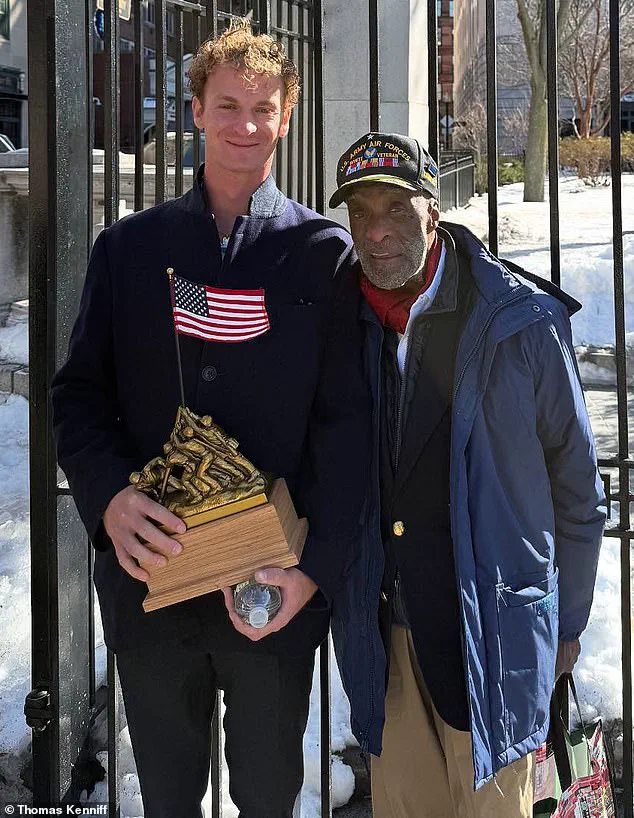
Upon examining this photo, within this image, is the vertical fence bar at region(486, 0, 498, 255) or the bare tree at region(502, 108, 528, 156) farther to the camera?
the bare tree at region(502, 108, 528, 156)

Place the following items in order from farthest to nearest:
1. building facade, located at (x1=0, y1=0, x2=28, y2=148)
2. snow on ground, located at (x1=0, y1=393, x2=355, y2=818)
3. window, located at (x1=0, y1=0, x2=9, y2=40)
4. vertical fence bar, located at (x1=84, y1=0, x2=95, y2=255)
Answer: window, located at (x1=0, y1=0, x2=9, y2=40), building facade, located at (x1=0, y1=0, x2=28, y2=148), snow on ground, located at (x1=0, y1=393, x2=355, y2=818), vertical fence bar, located at (x1=84, y1=0, x2=95, y2=255)

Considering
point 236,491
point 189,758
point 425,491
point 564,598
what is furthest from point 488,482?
point 189,758

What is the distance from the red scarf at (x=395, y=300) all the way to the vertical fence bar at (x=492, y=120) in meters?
0.51

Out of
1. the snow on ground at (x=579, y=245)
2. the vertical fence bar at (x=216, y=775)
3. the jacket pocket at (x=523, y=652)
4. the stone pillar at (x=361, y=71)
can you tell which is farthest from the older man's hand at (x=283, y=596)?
the snow on ground at (x=579, y=245)

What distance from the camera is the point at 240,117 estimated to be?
7.73 ft

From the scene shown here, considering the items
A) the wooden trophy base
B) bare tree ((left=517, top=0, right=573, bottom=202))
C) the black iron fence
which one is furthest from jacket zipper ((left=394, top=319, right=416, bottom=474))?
bare tree ((left=517, top=0, right=573, bottom=202))

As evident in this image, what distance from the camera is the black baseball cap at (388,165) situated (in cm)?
229

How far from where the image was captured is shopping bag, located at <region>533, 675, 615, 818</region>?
8.16ft

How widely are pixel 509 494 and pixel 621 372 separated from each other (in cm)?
83

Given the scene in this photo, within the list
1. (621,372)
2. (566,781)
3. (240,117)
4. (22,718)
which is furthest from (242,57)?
(22,718)

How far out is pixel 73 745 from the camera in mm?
3395

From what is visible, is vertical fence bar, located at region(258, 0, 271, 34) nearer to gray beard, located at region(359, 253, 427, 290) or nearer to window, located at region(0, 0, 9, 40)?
gray beard, located at region(359, 253, 427, 290)

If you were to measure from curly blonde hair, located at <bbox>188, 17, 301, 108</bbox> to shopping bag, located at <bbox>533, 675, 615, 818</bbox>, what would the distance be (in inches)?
69.8

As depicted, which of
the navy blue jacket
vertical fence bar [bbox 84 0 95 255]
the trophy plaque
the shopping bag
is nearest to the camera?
the trophy plaque
